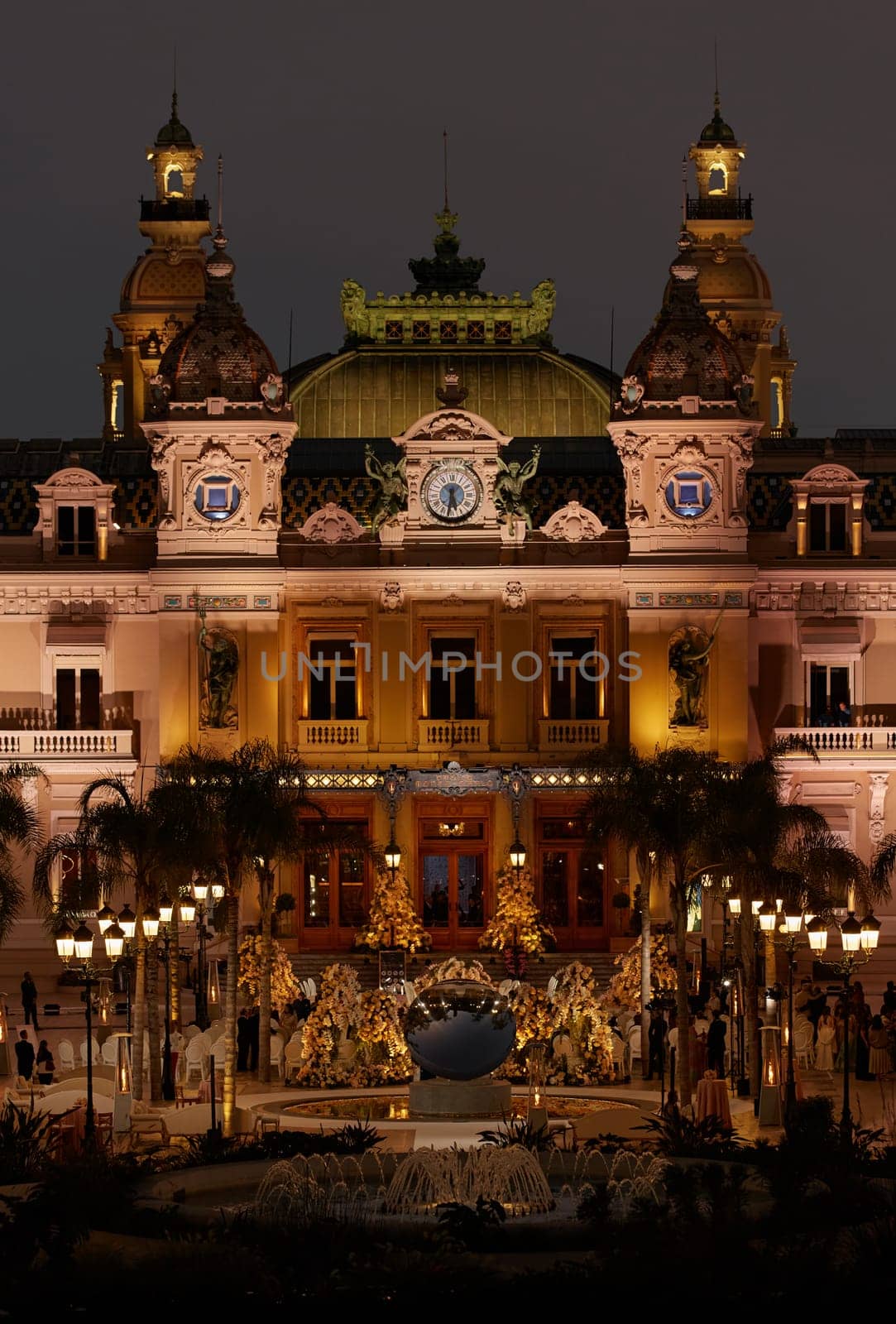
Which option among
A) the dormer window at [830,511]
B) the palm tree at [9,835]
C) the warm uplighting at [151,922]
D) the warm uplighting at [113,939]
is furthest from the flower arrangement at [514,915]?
the warm uplighting at [113,939]

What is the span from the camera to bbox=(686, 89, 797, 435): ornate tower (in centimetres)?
8775

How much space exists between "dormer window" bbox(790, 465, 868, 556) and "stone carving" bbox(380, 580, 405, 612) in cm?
1015

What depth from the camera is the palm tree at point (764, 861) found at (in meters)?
54.9

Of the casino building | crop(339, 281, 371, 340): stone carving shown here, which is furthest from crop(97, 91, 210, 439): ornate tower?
the casino building

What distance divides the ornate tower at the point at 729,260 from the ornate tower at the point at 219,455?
16.7m

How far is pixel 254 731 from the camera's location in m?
76.0

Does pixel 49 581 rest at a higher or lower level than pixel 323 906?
higher

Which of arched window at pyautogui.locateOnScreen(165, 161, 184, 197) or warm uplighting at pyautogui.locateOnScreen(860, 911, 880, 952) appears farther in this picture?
arched window at pyautogui.locateOnScreen(165, 161, 184, 197)

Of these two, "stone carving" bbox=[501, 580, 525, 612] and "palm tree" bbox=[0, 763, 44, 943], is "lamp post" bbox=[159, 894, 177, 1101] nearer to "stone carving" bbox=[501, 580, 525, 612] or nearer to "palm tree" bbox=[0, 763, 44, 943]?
"palm tree" bbox=[0, 763, 44, 943]

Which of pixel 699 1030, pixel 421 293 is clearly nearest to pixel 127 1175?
pixel 699 1030

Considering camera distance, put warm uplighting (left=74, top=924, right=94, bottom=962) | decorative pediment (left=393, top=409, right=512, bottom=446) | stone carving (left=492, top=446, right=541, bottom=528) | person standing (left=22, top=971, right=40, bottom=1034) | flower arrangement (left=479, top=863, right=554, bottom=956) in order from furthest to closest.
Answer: stone carving (left=492, top=446, right=541, bottom=528) → decorative pediment (left=393, top=409, right=512, bottom=446) → flower arrangement (left=479, top=863, right=554, bottom=956) → person standing (left=22, top=971, right=40, bottom=1034) → warm uplighting (left=74, top=924, right=94, bottom=962)

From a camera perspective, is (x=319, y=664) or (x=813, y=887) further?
(x=319, y=664)

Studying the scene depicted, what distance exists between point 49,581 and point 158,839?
2483cm

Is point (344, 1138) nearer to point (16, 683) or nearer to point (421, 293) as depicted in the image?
point (16, 683)
